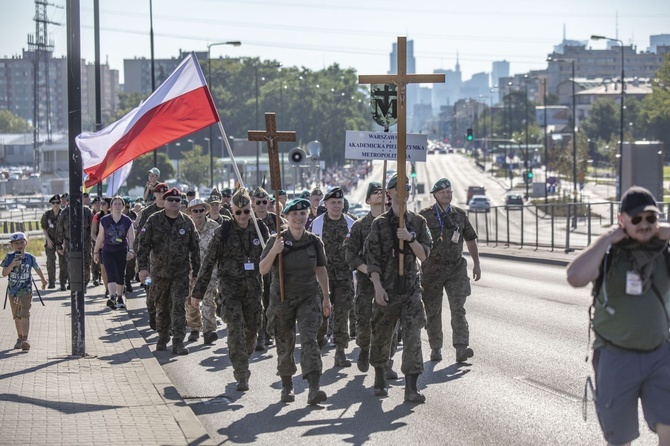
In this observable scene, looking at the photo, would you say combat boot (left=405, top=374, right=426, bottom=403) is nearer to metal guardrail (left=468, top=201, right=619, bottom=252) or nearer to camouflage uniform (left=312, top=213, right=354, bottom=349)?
camouflage uniform (left=312, top=213, right=354, bottom=349)

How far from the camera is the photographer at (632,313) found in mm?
6648

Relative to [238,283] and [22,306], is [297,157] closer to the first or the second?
[22,306]

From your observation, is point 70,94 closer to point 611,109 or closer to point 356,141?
point 356,141

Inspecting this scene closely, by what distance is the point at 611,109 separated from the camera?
15600 centimetres

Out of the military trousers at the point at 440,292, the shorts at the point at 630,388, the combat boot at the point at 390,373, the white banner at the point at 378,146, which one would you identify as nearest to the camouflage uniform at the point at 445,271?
the military trousers at the point at 440,292

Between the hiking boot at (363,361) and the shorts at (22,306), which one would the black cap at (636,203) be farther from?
the shorts at (22,306)

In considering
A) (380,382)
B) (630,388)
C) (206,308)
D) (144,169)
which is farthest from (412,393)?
(144,169)

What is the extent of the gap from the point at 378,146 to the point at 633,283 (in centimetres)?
683

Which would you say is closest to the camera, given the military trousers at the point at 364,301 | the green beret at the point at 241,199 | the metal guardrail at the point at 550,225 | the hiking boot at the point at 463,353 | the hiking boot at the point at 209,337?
the military trousers at the point at 364,301

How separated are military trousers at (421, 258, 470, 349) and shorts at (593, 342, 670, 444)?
6.01 meters

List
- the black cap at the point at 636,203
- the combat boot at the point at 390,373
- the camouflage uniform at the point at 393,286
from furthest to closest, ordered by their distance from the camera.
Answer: the combat boot at the point at 390,373 → the camouflage uniform at the point at 393,286 → the black cap at the point at 636,203

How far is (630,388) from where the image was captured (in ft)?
22.3

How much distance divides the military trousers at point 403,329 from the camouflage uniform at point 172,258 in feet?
12.4

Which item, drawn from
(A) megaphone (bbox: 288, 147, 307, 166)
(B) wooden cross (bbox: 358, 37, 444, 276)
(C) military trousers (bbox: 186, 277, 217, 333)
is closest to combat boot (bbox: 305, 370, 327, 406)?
(B) wooden cross (bbox: 358, 37, 444, 276)
